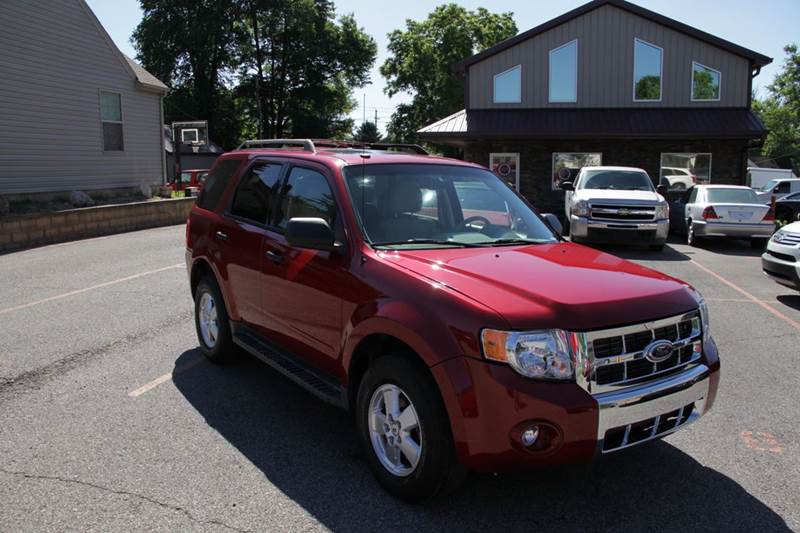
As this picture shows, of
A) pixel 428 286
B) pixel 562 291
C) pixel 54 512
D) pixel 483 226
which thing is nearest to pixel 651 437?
pixel 562 291

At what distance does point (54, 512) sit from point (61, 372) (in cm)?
246

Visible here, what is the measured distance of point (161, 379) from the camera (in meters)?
5.29

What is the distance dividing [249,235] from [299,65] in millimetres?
50777

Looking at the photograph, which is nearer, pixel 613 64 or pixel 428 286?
pixel 428 286

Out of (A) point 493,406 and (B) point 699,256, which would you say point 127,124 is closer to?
(B) point 699,256

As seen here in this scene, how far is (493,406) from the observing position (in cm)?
289

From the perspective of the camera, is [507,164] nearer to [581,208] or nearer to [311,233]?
[581,208]

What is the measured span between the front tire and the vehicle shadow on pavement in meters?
0.15

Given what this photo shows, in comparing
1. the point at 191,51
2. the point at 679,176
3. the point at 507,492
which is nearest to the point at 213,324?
the point at 507,492

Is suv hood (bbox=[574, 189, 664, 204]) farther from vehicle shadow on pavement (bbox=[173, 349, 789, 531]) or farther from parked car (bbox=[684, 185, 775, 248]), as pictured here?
vehicle shadow on pavement (bbox=[173, 349, 789, 531])

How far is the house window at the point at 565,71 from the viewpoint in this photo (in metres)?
24.2

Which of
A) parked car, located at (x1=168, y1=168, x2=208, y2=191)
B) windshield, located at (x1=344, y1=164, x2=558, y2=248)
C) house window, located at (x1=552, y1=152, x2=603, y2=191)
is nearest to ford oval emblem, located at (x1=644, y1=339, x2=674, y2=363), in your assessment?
windshield, located at (x1=344, y1=164, x2=558, y2=248)

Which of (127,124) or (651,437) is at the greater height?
(127,124)

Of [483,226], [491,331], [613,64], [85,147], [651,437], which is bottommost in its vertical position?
[651,437]
